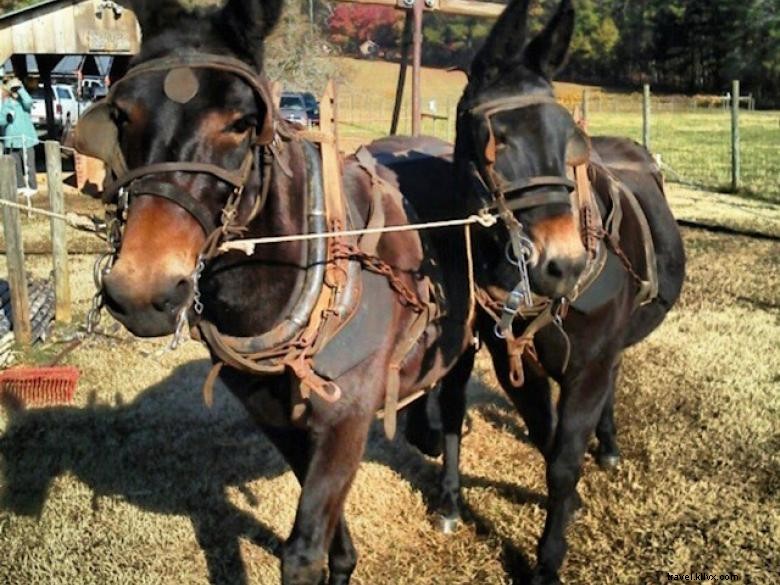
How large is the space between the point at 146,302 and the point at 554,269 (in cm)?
129

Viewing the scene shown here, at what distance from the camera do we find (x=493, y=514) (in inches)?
169

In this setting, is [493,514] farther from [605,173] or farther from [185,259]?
[185,259]

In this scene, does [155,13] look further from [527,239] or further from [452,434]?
[452,434]

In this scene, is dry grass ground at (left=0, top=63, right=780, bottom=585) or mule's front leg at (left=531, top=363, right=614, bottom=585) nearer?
mule's front leg at (left=531, top=363, right=614, bottom=585)

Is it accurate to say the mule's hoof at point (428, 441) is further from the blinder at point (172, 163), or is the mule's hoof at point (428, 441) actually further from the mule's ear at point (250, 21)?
the mule's ear at point (250, 21)

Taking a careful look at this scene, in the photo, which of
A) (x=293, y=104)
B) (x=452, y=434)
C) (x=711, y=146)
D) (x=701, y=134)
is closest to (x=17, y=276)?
(x=452, y=434)

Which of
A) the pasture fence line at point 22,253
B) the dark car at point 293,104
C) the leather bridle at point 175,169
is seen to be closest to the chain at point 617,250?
the leather bridle at point 175,169

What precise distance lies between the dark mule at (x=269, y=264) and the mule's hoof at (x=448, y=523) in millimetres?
852

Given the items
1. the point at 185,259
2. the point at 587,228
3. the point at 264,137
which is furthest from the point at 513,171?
the point at 185,259

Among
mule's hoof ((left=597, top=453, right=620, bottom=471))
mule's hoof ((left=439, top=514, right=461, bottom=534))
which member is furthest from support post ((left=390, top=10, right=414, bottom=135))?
mule's hoof ((left=439, top=514, right=461, bottom=534))

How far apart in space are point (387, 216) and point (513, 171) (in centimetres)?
52

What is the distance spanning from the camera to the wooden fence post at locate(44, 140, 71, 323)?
23.0 ft

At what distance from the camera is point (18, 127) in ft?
46.7

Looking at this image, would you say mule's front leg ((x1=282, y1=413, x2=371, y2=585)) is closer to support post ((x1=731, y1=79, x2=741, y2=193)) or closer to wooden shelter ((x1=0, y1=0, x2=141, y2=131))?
support post ((x1=731, y1=79, x2=741, y2=193))
